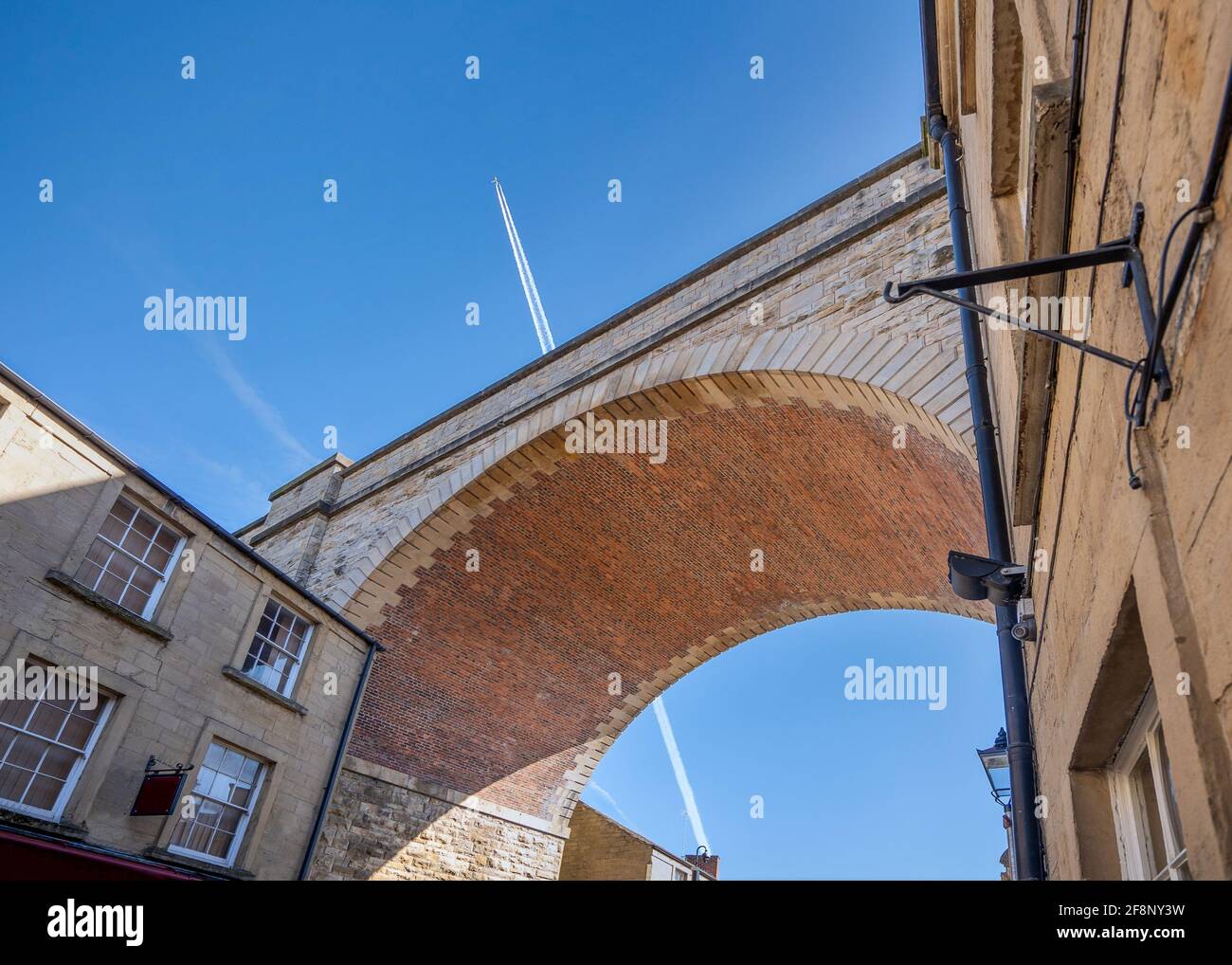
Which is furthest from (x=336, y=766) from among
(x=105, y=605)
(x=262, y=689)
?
(x=105, y=605)

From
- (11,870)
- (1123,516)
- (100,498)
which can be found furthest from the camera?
(100,498)

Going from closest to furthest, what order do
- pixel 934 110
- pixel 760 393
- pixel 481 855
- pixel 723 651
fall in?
pixel 934 110
pixel 760 393
pixel 481 855
pixel 723 651

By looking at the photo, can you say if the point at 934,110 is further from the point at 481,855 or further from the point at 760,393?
the point at 481,855

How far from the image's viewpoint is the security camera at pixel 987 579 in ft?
15.9

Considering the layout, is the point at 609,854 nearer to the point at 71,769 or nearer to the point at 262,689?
the point at 262,689

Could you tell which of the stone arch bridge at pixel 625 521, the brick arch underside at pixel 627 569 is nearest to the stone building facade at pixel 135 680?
the stone arch bridge at pixel 625 521

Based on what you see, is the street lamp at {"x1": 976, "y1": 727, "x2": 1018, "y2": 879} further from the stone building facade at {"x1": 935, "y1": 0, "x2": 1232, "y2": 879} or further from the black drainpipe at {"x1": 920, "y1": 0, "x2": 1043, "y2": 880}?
the stone building facade at {"x1": 935, "y1": 0, "x2": 1232, "y2": 879}

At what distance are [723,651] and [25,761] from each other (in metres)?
11.7

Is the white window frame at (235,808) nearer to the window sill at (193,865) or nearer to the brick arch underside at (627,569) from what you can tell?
the window sill at (193,865)

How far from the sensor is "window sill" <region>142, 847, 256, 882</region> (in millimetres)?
8070

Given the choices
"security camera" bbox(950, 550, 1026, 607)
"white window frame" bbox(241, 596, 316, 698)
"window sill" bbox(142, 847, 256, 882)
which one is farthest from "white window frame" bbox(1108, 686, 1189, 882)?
"white window frame" bbox(241, 596, 316, 698)

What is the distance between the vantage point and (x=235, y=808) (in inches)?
367
